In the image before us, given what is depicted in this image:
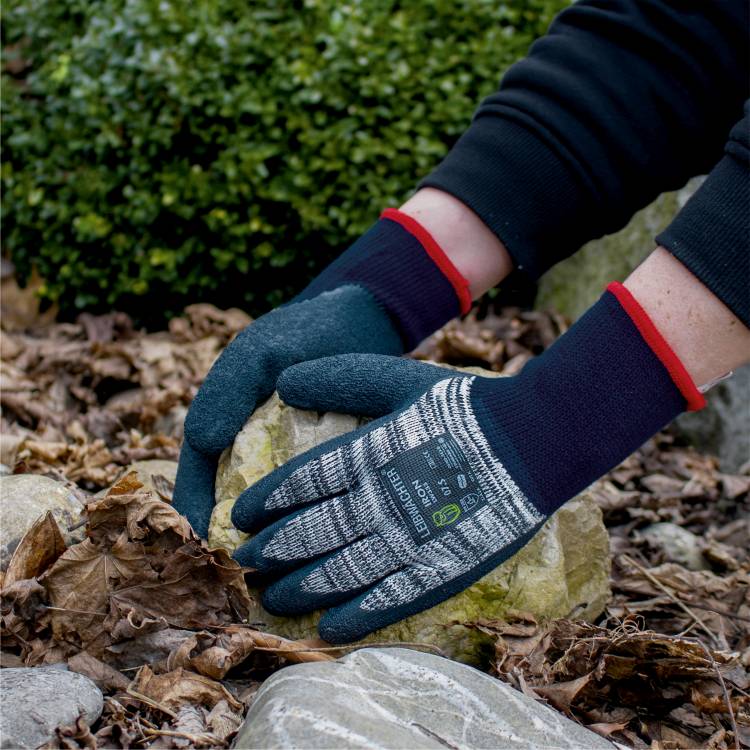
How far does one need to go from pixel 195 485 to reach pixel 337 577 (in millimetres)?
449

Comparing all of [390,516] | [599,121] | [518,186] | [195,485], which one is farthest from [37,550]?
[599,121]

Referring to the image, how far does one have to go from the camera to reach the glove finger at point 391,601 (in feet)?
5.56

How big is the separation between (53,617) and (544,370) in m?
1.07

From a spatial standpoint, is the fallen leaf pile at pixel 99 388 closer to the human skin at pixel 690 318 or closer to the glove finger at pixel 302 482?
the glove finger at pixel 302 482

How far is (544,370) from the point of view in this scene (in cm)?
177

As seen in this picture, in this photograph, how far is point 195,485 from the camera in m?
1.96

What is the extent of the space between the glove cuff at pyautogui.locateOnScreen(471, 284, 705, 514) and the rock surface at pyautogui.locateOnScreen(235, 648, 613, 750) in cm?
41

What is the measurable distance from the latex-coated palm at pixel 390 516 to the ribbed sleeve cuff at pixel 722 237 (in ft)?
1.69

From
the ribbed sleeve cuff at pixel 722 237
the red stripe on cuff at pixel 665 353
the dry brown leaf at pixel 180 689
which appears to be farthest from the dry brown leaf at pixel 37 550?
the ribbed sleeve cuff at pixel 722 237

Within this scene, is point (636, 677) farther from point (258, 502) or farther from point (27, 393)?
point (27, 393)

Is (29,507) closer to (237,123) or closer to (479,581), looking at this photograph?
(479,581)

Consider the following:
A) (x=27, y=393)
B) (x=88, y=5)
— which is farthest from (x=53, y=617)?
(x=88, y=5)

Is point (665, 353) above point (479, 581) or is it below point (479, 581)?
above

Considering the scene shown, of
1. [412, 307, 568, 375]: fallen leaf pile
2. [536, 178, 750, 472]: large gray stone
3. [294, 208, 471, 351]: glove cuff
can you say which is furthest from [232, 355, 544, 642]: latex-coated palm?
[536, 178, 750, 472]: large gray stone
